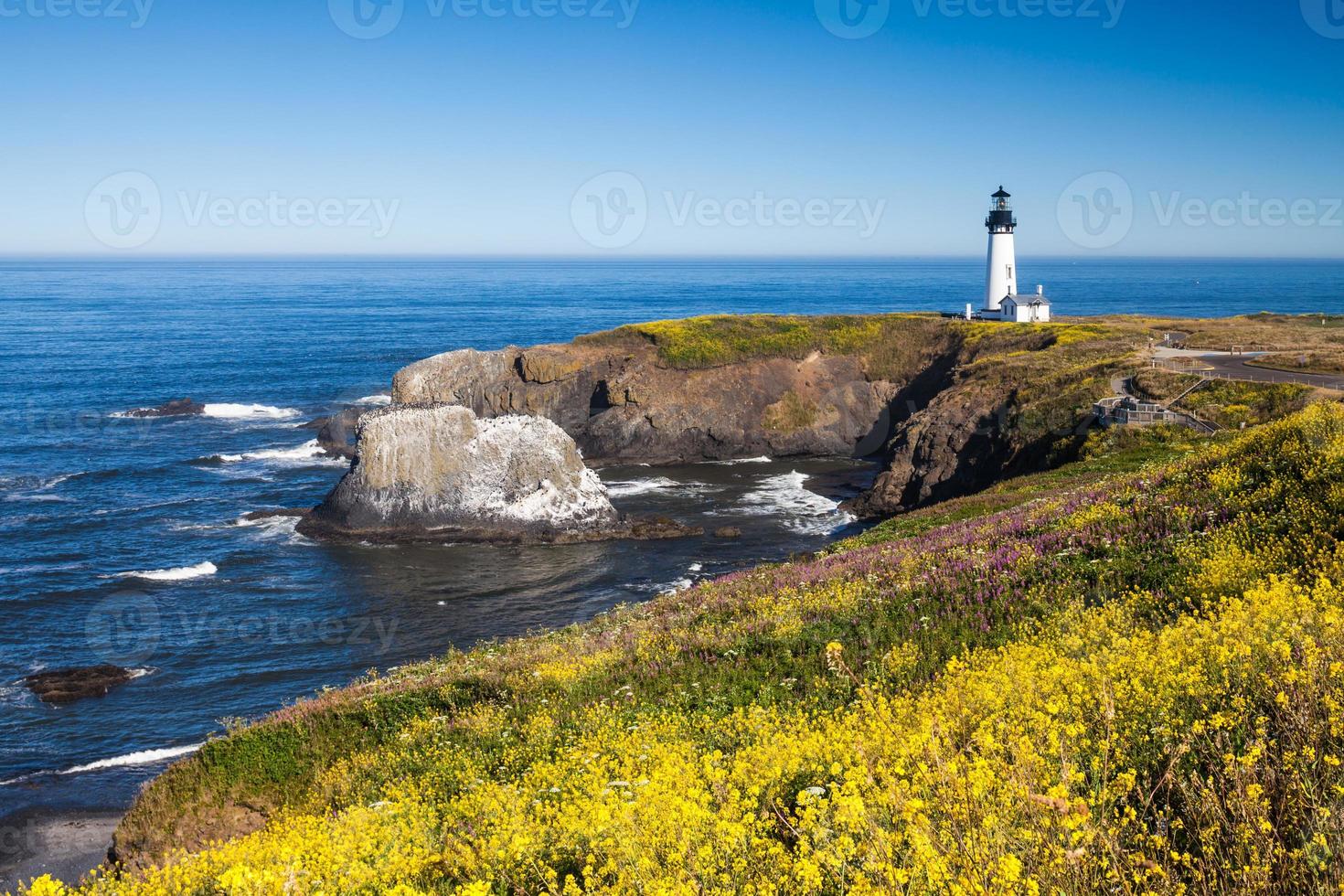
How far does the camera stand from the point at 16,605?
37.3 m

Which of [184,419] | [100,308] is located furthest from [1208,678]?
[100,308]

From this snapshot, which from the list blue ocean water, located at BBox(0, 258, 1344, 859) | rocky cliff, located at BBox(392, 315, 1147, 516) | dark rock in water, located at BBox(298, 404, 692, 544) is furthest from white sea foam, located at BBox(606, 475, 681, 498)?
dark rock in water, located at BBox(298, 404, 692, 544)

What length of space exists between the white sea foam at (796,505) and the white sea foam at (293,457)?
29.0m

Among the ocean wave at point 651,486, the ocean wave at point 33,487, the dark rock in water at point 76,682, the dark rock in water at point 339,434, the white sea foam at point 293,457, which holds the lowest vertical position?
the dark rock in water at point 76,682

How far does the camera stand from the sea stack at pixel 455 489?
46.7 metres

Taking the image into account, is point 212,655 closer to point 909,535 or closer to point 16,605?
point 16,605

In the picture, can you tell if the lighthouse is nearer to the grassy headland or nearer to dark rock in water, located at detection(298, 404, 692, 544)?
dark rock in water, located at detection(298, 404, 692, 544)

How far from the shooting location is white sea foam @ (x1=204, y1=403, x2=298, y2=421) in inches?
2965

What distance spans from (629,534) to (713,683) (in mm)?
33993

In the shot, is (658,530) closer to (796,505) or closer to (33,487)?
(796,505)

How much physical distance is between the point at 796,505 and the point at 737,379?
724 inches

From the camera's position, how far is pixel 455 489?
47.7m

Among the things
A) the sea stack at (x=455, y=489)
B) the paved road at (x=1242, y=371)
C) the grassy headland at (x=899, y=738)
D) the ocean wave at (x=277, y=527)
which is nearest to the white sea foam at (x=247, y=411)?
the ocean wave at (x=277, y=527)

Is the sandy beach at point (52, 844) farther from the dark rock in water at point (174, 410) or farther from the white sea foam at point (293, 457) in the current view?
the dark rock in water at point (174, 410)
